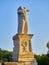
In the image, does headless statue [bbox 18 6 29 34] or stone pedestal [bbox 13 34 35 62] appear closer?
stone pedestal [bbox 13 34 35 62]

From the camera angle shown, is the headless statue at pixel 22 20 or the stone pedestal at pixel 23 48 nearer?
the stone pedestal at pixel 23 48

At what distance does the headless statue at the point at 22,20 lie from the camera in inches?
624

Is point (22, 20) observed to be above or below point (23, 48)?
above

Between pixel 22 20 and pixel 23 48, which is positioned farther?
pixel 22 20

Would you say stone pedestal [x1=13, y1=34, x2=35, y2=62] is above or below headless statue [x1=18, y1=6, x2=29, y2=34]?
below

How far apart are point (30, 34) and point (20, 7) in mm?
1734

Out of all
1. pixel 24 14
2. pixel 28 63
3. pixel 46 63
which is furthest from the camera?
pixel 46 63

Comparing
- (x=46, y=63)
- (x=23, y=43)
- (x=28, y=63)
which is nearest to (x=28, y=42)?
(x=23, y=43)

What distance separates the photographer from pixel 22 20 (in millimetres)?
15992

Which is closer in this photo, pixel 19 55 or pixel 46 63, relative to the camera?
pixel 19 55

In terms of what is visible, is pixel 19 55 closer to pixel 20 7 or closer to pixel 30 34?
pixel 30 34

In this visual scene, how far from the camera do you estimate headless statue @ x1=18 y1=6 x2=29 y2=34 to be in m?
15.8

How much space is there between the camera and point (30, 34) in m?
15.7

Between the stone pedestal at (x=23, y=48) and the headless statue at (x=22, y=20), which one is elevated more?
the headless statue at (x=22, y=20)
